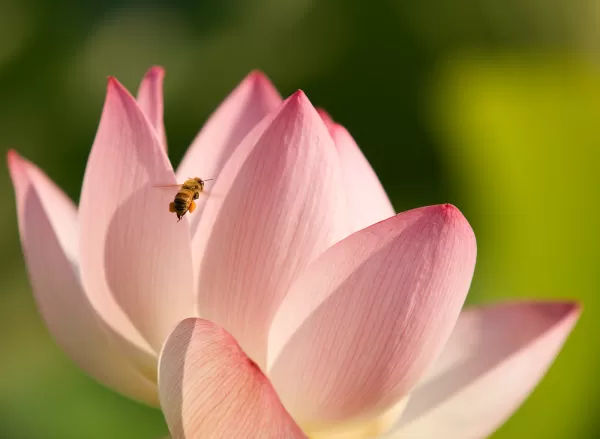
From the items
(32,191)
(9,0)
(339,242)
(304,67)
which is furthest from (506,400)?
(9,0)

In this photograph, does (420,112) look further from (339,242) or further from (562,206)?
(339,242)

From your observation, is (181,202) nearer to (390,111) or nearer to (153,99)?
(153,99)

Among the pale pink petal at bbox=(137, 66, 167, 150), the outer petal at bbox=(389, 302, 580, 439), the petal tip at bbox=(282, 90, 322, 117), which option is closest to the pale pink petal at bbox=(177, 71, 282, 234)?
the pale pink petal at bbox=(137, 66, 167, 150)

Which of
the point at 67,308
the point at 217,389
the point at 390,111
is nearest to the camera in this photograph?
the point at 217,389

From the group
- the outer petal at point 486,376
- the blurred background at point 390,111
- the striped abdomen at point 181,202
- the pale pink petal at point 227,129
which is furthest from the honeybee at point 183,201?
the blurred background at point 390,111

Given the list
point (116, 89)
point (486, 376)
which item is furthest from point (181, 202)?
point (486, 376)

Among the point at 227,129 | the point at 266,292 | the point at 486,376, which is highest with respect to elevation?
the point at 227,129

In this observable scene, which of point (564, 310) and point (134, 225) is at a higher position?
point (134, 225)

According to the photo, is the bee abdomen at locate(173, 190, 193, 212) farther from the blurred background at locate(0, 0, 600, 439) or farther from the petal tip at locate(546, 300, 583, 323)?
the blurred background at locate(0, 0, 600, 439)
